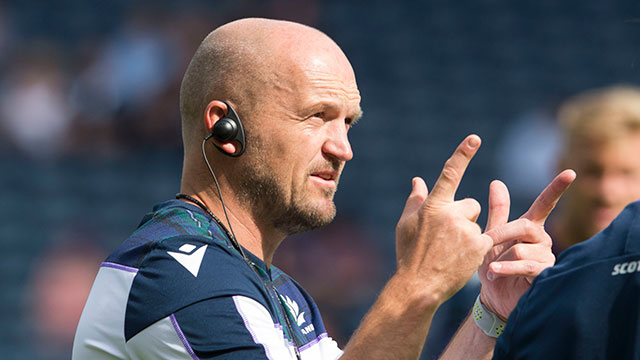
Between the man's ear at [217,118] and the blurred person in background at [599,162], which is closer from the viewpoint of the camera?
the man's ear at [217,118]

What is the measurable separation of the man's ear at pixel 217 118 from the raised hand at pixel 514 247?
2.24ft

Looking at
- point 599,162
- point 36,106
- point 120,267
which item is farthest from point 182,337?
point 36,106

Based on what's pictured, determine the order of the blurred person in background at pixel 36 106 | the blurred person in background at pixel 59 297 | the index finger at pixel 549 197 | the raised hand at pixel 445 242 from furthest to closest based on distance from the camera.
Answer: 1. the blurred person in background at pixel 36 106
2. the blurred person in background at pixel 59 297
3. the index finger at pixel 549 197
4. the raised hand at pixel 445 242

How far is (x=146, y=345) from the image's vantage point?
1.77 metres

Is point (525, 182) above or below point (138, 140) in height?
below

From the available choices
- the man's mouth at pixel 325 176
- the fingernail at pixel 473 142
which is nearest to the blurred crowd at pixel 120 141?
the man's mouth at pixel 325 176

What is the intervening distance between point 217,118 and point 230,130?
0.26ft

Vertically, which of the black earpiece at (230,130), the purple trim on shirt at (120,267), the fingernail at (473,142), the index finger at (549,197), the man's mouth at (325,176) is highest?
the black earpiece at (230,130)

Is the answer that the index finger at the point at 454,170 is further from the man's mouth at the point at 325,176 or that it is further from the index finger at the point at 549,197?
the man's mouth at the point at 325,176

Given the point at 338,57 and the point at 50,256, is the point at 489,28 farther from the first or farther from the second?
the point at 338,57

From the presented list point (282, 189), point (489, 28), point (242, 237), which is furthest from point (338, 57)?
point (489, 28)

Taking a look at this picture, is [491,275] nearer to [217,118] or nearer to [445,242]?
[445,242]

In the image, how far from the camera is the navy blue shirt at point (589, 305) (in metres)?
1.31

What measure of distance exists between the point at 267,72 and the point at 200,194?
371mm
